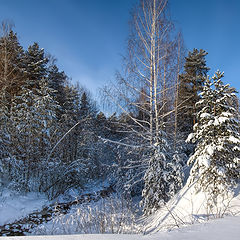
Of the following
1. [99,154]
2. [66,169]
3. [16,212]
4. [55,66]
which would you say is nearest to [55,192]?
[66,169]

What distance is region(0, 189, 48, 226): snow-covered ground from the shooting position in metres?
5.79

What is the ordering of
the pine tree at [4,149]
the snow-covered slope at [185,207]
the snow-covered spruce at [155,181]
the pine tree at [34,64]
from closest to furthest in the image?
1. the snow-covered slope at [185,207]
2. the snow-covered spruce at [155,181]
3. the pine tree at [4,149]
4. the pine tree at [34,64]

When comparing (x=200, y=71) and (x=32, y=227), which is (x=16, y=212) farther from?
(x=200, y=71)

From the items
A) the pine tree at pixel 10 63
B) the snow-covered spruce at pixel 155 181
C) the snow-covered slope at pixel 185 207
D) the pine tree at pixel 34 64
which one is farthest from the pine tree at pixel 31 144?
the pine tree at pixel 34 64

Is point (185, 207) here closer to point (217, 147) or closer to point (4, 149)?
point (217, 147)

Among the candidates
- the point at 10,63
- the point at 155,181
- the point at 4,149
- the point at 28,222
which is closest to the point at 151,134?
the point at 155,181

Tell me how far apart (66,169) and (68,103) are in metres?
8.94

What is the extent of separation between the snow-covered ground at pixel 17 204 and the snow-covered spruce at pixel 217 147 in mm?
6213

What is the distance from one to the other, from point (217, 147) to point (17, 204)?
7581mm

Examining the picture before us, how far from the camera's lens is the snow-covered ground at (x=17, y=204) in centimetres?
579

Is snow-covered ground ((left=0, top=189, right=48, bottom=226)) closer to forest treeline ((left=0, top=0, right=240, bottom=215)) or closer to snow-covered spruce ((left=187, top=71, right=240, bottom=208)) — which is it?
forest treeline ((left=0, top=0, right=240, bottom=215))

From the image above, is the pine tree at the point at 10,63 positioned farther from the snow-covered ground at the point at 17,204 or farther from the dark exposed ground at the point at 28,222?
the dark exposed ground at the point at 28,222

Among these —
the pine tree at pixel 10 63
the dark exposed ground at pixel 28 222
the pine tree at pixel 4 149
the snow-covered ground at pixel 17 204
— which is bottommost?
the dark exposed ground at pixel 28 222

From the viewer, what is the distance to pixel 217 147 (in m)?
4.47
